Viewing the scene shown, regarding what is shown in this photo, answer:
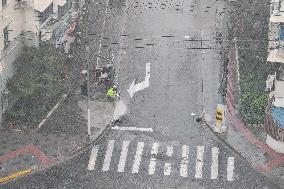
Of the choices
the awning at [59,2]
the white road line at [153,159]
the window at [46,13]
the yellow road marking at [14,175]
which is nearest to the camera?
the yellow road marking at [14,175]

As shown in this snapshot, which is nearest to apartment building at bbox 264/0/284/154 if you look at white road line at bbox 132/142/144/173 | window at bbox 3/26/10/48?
white road line at bbox 132/142/144/173

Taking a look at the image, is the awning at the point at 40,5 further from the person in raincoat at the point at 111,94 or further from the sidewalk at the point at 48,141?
the person in raincoat at the point at 111,94

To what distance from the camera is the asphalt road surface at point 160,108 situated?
52.8 metres

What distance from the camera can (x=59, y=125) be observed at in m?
58.2

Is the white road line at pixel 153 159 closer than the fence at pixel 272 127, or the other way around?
the white road line at pixel 153 159

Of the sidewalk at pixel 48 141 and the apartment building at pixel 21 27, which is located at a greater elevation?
the apartment building at pixel 21 27

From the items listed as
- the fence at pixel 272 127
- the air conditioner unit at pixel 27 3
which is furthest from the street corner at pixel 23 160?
the fence at pixel 272 127

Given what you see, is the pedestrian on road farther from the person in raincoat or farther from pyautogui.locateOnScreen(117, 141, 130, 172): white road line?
pyautogui.locateOnScreen(117, 141, 130, 172): white road line

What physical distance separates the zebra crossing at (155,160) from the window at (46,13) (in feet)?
39.7

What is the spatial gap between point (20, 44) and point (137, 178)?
1632 cm

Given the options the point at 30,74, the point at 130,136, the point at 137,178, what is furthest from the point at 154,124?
the point at 30,74

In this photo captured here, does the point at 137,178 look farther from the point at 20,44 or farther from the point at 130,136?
the point at 20,44

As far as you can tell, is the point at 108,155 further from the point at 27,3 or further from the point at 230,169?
the point at 27,3

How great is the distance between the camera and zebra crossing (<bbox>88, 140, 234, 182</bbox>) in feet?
175
